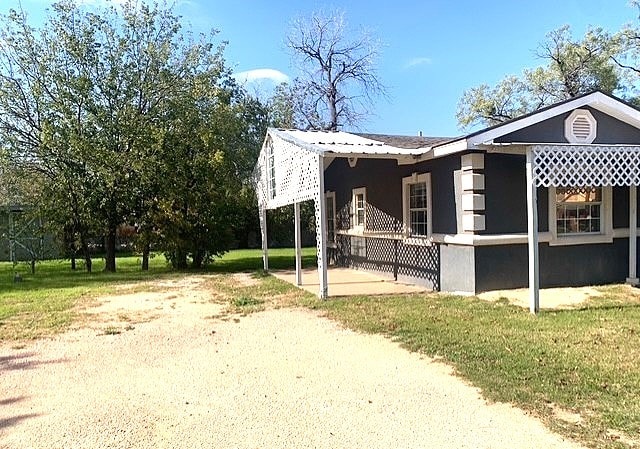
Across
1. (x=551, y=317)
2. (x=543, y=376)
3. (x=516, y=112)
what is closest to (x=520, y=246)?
(x=551, y=317)

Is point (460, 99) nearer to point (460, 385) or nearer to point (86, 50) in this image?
point (86, 50)

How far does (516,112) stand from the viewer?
3127cm

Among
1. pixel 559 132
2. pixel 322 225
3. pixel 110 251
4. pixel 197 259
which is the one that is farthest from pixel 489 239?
pixel 110 251

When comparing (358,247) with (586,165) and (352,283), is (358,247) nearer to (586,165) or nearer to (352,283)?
(352,283)

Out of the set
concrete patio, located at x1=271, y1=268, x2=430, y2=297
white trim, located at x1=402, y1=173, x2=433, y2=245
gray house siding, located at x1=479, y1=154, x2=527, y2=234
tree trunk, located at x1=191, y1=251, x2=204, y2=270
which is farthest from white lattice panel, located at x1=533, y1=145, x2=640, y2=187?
tree trunk, located at x1=191, y1=251, x2=204, y2=270

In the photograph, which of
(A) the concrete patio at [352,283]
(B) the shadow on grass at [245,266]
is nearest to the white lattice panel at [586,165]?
(A) the concrete patio at [352,283]

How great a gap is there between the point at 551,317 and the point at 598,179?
8.56ft

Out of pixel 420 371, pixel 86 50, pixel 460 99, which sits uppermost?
pixel 460 99

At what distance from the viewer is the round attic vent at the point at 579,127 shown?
29.4 ft

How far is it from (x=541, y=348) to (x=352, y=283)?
6.12 m

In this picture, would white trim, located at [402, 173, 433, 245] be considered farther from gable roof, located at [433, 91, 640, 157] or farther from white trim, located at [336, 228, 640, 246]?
gable roof, located at [433, 91, 640, 157]

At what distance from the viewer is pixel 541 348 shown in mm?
5523

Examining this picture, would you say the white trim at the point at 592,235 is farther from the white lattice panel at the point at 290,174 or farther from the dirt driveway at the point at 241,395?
the dirt driveway at the point at 241,395

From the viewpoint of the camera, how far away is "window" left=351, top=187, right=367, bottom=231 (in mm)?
13508
